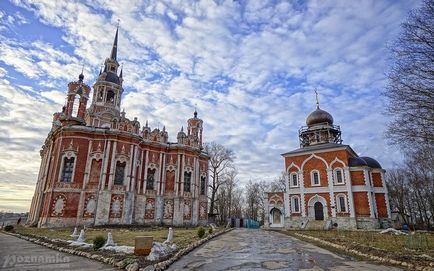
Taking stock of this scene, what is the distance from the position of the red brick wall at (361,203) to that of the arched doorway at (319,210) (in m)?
3.89

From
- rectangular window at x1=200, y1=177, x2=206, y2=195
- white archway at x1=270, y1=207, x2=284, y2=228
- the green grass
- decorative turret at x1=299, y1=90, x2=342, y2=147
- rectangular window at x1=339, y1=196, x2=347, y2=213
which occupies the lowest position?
the green grass

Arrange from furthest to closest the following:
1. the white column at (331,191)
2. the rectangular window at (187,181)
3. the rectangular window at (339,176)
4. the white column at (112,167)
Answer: the rectangular window at (187,181), the rectangular window at (339,176), the white column at (331,191), the white column at (112,167)

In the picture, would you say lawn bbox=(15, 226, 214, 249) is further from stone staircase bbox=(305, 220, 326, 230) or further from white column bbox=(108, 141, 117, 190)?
stone staircase bbox=(305, 220, 326, 230)

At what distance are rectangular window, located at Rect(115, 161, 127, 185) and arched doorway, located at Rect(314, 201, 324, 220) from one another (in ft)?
77.3

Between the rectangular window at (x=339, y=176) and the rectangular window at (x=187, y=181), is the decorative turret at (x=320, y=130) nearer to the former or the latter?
the rectangular window at (x=339, y=176)

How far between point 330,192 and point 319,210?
270cm

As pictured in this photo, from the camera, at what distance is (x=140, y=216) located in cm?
3044

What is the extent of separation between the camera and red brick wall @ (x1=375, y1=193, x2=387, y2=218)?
3130 cm

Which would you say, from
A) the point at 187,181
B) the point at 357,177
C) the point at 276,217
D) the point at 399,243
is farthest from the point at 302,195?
the point at 399,243

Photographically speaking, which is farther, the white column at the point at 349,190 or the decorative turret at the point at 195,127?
the decorative turret at the point at 195,127

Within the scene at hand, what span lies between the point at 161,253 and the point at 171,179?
2513 cm

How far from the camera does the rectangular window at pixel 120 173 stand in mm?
29323

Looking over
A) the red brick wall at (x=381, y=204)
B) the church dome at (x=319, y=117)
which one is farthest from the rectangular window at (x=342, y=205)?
the church dome at (x=319, y=117)

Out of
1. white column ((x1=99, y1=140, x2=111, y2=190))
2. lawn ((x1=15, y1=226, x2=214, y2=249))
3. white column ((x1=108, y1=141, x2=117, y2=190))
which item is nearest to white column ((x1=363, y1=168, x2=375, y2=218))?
lawn ((x1=15, y1=226, x2=214, y2=249))
